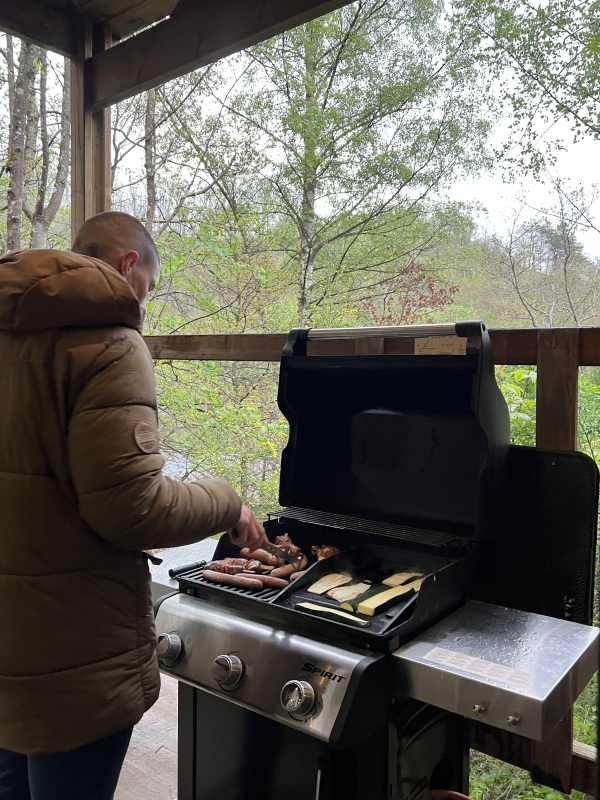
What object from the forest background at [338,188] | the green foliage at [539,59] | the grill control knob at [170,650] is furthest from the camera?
the forest background at [338,188]

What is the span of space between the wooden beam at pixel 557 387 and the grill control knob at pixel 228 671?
939 millimetres

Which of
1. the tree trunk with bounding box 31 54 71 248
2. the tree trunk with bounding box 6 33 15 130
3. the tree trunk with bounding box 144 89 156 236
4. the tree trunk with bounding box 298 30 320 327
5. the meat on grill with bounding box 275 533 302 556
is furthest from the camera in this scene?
the tree trunk with bounding box 144 89 156 236

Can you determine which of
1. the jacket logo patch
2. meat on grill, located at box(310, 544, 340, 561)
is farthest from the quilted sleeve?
meat on grill, located at box(310, 544, 340, 561)

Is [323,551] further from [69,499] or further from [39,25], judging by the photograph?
[39,25]

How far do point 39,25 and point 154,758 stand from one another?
3.14 meters

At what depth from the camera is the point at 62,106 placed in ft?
16.7

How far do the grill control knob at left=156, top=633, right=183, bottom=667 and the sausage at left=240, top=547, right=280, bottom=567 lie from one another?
0.30 m

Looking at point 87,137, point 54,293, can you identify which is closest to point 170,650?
point 54,293

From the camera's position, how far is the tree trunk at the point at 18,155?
420 centimetres

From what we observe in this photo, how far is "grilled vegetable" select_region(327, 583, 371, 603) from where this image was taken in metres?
1.39

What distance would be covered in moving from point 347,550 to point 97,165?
2406 millimetres

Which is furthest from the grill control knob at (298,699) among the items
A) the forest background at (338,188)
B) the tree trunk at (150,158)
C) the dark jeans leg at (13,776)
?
the tree trunk at (150,158)

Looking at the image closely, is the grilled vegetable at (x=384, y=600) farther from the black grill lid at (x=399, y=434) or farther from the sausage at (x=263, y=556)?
the sausage at (x=263, y=556)

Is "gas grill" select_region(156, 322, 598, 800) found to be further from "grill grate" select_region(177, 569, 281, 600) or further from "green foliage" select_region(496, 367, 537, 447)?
"green foliage" select_region(496, 367, 537, 447)
